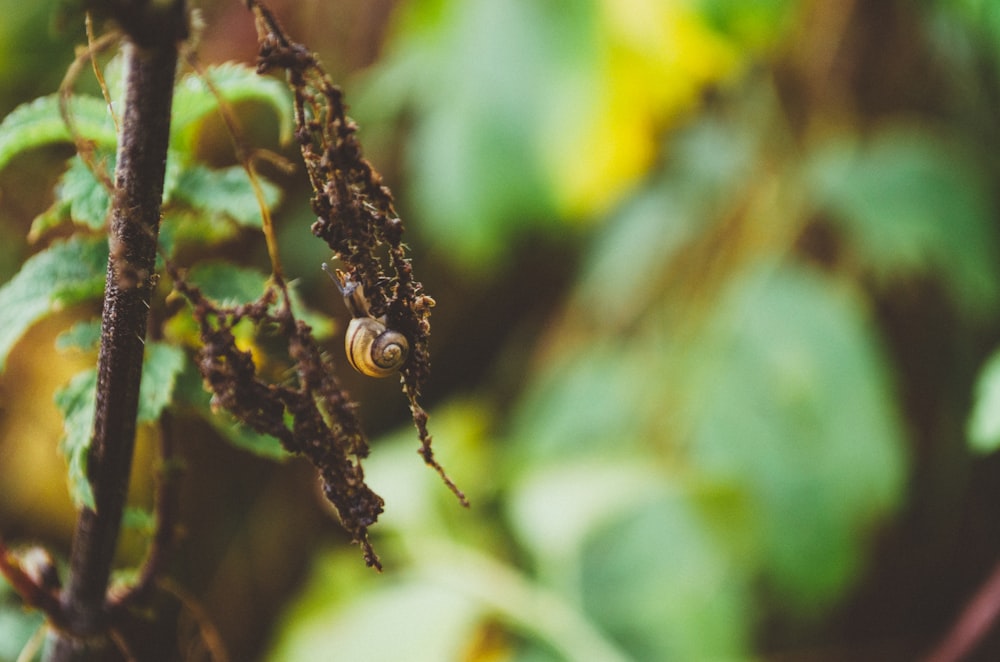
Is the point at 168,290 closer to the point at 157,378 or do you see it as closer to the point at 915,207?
the point at 157,378

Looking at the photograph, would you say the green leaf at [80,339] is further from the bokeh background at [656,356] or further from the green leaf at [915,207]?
the green leaf at [915,207]

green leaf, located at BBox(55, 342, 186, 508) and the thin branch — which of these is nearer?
green leaf, located at BBox(55, 342, 186, 508)

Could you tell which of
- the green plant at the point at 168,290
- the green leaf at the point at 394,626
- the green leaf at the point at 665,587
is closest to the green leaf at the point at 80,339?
the green plant at the point at 168,290

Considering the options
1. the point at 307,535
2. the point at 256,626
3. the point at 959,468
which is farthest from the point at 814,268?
the point at 256,626

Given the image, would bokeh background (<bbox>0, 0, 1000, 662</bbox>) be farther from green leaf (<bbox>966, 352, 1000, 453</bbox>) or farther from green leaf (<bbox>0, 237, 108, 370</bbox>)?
green leaf (<bbox>0, 237, 108, 370</bbox>)

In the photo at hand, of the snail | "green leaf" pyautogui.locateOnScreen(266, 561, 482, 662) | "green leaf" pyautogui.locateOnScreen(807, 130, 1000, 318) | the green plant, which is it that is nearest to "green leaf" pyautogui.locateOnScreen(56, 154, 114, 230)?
the green plant

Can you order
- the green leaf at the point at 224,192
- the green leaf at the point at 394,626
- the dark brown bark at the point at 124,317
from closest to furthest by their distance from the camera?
1. the dark brown bark at the point at 124,317
2. the green leaf at the point at 224,192
3. the green leaf at the point at 394,626

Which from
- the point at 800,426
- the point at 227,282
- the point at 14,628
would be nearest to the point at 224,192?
the point at 227,282
